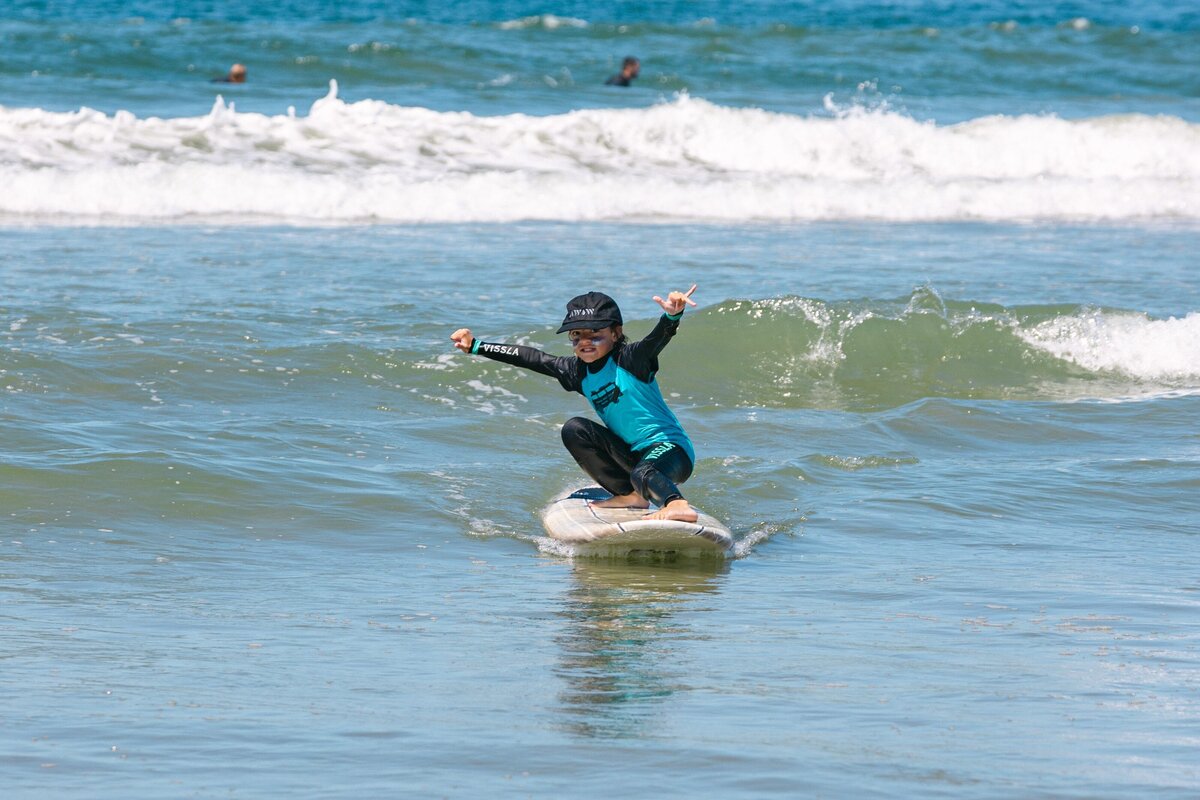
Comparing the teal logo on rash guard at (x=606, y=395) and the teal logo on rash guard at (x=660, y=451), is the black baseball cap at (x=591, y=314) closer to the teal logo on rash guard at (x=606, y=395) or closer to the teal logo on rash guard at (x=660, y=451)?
the teal logo on rash guard at (x=606, y=395)

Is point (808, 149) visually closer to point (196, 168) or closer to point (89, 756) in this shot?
point (196, 168)

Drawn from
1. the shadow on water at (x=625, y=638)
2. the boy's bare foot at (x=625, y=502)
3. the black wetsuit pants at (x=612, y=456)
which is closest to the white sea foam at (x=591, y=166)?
the black wetsuit pants at (x=612, y=456)

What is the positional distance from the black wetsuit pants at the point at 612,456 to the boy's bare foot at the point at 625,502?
0.04m

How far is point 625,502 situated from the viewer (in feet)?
25.2

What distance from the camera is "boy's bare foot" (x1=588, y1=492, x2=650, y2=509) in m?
7.62

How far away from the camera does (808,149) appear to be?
22.3 m

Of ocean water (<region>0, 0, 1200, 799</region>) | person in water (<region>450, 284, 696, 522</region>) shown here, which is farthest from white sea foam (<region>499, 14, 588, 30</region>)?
person in water (<region>450, 284, 696, 522</region>)

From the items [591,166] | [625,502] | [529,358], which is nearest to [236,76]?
[591,166]

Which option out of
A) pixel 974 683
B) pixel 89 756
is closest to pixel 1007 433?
pixel 974 683

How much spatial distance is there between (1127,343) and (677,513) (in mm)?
6400

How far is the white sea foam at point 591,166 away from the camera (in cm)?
1747

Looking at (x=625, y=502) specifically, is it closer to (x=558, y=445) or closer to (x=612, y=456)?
(x=612, y=456)

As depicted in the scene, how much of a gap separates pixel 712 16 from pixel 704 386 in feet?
80.0

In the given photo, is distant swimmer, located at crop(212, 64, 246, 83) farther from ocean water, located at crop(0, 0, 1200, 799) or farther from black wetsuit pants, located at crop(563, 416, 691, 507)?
black wetsuit pants, located at crop(563, 416, 691, 507)
